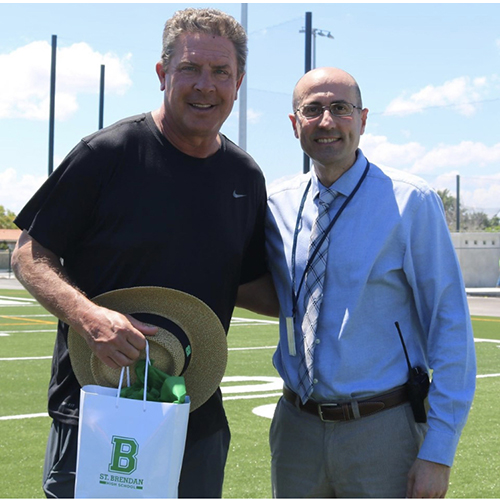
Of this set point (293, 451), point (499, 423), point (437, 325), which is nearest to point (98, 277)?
point (293, 451)

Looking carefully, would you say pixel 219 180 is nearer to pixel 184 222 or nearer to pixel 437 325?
pixel 184 222

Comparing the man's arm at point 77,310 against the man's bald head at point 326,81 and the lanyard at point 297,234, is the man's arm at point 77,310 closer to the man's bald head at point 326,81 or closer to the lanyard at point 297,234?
the lanyard at point 297,234

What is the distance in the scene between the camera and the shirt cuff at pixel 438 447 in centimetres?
285

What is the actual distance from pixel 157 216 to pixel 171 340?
18.5 inches

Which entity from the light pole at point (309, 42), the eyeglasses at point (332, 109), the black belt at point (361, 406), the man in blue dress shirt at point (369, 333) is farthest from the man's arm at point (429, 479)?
the light pole at point (309, 42)

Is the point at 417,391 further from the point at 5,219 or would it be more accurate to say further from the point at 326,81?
the point at 5,219

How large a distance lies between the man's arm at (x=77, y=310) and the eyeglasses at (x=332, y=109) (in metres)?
1.08

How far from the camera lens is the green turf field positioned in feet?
18.5

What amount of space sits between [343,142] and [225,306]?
0.80 meters

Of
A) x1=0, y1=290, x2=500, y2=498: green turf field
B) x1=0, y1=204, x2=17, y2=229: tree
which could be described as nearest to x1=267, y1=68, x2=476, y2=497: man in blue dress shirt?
x1=0, y1=290, x2=500, y2=498: green turf field

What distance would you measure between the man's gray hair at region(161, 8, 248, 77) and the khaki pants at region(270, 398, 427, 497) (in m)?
1.46

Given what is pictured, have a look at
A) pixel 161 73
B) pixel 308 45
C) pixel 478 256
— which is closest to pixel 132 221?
pixel 161 73

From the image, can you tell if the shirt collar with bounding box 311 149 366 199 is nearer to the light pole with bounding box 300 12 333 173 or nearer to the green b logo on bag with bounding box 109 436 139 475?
the green b logo on bag with bounding box 109 436 139 475

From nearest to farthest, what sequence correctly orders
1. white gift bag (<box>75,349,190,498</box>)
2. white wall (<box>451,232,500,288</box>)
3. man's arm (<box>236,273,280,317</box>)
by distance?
white gift bag (<box>75,349,190,498</box>), man's arm (<box>236,273,280,317</box>), white wall (<box>451,232,500,288</box>)
